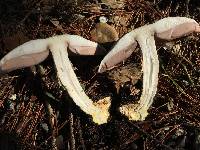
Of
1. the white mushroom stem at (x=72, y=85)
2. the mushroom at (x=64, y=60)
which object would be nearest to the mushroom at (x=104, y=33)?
the mushroom at (x=64, y=60)

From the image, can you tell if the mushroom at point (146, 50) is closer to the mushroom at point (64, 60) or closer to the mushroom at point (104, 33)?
the mushroom at point (64, 60)

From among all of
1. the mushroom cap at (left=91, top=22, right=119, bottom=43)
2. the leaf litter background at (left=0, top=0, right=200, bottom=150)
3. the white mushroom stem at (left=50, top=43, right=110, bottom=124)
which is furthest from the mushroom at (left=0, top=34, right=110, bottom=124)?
the mushroom cap at (left=91, top=22, right=119, bottom=43)

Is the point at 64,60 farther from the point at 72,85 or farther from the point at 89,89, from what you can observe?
the point at 89,89

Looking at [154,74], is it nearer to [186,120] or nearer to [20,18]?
[186,120]

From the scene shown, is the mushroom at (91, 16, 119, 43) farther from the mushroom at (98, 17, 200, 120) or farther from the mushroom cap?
the mushroom at (98, 17, 200, 120)

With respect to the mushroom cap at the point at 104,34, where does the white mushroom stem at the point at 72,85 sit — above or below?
below

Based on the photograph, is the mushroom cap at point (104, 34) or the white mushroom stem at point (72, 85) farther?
the mushroom cap at point (104, 34)
